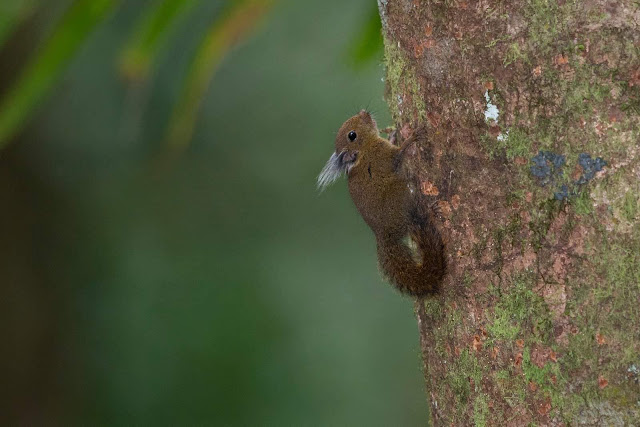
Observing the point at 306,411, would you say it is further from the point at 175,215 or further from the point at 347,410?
the point at 175,215

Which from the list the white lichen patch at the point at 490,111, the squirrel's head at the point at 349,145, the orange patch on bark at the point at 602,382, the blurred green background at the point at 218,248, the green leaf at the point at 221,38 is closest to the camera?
the orange patch on bark at the point at 602,382

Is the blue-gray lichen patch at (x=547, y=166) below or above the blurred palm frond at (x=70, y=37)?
below

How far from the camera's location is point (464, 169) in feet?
5.84

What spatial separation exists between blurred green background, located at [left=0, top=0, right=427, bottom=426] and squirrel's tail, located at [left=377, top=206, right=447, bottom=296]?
4850mm

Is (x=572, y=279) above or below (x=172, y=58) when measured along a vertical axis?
below

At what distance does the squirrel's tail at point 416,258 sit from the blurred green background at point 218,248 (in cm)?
485

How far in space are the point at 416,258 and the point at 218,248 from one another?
6.82 metres

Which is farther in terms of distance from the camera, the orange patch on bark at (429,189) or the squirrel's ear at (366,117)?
the squirrel's ear at (366,117)

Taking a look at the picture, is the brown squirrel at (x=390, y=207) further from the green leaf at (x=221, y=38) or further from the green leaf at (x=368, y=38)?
the green leaf at (x=221, y=38)

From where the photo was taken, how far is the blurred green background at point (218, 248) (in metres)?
7.43

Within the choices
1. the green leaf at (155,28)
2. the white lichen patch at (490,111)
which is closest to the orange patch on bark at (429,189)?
the white lichen patch at (490,111)

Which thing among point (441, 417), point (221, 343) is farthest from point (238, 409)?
point (441, 417)

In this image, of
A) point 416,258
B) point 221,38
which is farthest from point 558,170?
point 221,38

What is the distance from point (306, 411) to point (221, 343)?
1101mm
